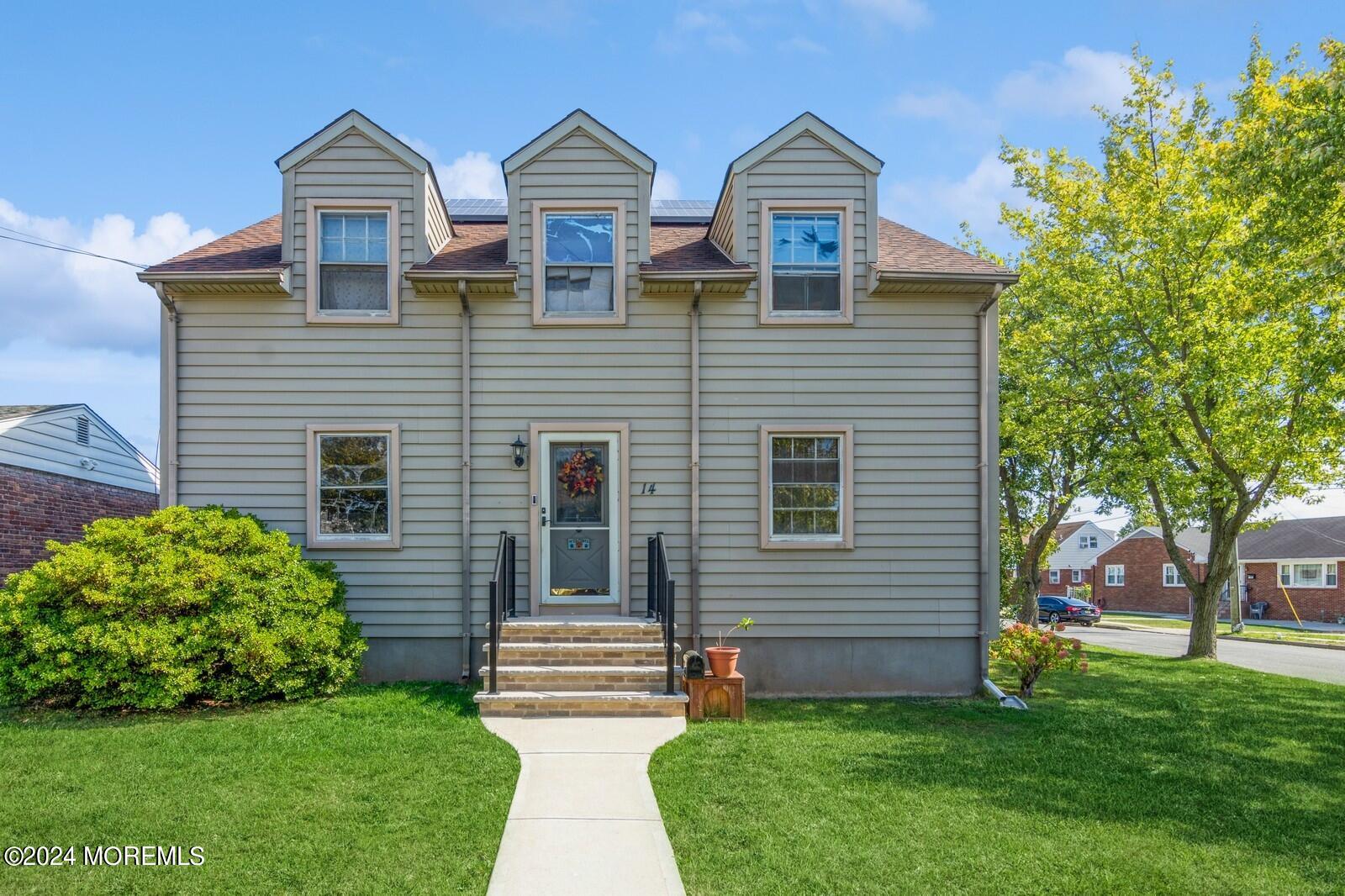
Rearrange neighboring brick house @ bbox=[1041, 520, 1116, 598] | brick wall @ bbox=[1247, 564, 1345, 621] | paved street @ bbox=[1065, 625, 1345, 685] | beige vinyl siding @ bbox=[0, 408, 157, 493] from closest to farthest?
1. beige vinyl siding @ bbox=[0, 408, 157, 493]
2. paved street @ bbox=[1065, 625, 1345, 685]
3. brick wall @ bbox=[1247, 564, 1345, 621]
4. neighboring brick house @ bbox=[1041, 520, 1116, 598]

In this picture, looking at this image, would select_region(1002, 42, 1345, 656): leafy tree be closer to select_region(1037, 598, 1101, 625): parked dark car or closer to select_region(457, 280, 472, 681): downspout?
select_region(457, 280, 472, 681): downspout

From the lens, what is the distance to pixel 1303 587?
3506cm

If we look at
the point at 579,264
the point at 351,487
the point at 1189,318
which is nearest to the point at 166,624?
the point at 351,487

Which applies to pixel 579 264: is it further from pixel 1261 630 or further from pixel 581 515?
pixel 1261 630

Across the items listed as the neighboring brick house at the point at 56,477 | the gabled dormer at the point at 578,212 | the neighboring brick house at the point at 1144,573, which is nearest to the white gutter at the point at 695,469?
the gabled dormer at the point at 578,212

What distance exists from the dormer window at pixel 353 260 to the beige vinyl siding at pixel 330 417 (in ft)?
0.46

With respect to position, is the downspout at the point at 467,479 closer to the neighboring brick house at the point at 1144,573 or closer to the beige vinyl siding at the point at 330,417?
the beige vinyl siding at the point at 330,417

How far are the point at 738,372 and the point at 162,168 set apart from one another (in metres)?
8.76

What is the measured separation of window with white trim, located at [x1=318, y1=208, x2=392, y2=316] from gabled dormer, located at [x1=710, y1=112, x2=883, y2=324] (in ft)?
13.3

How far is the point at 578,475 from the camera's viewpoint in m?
9.70

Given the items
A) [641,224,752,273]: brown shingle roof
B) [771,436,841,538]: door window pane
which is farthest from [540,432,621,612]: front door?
[641,224,752,273]: brown shingle roof

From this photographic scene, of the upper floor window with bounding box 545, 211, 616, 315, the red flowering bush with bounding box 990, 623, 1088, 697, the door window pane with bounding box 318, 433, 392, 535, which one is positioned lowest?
the red flowering bush with bounding box 990, 623, 1088, 697

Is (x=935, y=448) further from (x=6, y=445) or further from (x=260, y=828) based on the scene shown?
(x=6, y=445)

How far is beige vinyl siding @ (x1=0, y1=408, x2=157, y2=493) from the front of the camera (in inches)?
516
